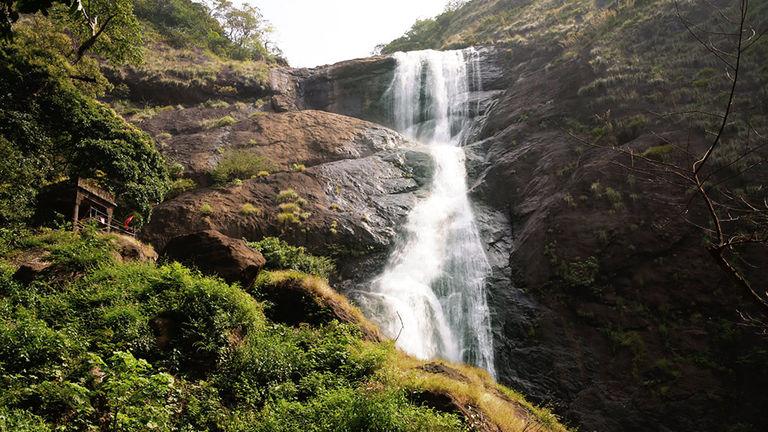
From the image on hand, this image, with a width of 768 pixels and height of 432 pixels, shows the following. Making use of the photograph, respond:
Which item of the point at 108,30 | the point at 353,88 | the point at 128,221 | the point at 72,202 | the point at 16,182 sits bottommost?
the point at 128,221

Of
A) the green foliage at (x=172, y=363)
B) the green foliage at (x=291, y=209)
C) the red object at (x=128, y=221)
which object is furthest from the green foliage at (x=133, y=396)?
the green foliage at (x=291, y=209)

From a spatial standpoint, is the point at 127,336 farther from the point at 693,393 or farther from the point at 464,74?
the point at 464,74

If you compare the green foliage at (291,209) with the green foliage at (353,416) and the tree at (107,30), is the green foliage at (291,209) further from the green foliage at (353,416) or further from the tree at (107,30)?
the green foliage at (353,416)

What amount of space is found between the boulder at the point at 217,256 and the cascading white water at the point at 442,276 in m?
5.42

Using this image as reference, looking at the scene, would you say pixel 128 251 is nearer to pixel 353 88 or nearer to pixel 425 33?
pixel 353 88

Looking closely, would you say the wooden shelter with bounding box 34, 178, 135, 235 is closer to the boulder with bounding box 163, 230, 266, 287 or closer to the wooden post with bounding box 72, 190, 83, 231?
the wooden post with bounding box 72, 190, 83, 231

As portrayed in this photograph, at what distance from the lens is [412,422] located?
710cm

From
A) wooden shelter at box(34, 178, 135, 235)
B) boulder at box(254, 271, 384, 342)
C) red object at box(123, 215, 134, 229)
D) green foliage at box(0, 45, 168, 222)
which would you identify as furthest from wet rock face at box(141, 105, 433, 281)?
boulder at box(254, 271, 384, 342)

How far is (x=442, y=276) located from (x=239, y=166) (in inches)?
474

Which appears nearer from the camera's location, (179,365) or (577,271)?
(179,365)

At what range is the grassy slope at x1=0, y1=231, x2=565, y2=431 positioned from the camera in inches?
230

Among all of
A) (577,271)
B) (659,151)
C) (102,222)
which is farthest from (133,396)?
(659,151)

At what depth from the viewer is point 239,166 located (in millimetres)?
23516

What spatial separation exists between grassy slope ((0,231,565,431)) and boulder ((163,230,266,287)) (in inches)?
27.8
